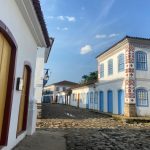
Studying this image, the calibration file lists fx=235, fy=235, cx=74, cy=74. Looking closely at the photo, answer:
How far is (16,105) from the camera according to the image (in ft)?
21.0

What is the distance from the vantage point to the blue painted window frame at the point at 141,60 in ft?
67.6

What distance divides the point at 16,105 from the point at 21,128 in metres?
1.77

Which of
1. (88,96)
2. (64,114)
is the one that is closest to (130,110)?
(64,114)

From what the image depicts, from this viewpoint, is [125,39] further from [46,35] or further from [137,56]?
[46,35]

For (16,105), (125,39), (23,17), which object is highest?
(125,39)

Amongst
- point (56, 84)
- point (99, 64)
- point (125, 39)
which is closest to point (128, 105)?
point (125, 39)

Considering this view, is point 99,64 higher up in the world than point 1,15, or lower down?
higher up

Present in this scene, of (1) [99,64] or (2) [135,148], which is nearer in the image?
(2) [135,148]

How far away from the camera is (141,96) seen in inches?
804

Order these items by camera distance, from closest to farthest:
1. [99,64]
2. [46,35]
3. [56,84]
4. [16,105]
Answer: [16,105] → [46,35] → [99,64] → [56,84]

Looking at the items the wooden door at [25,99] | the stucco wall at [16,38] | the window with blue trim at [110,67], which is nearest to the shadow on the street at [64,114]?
the window with blue trim at [110,67]

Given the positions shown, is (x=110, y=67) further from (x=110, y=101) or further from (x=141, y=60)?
(x=141, y=60)

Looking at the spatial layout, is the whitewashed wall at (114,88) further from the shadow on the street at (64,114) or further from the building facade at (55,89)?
the building facade at (55,89)

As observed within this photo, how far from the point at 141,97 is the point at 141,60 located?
10.7 ft
